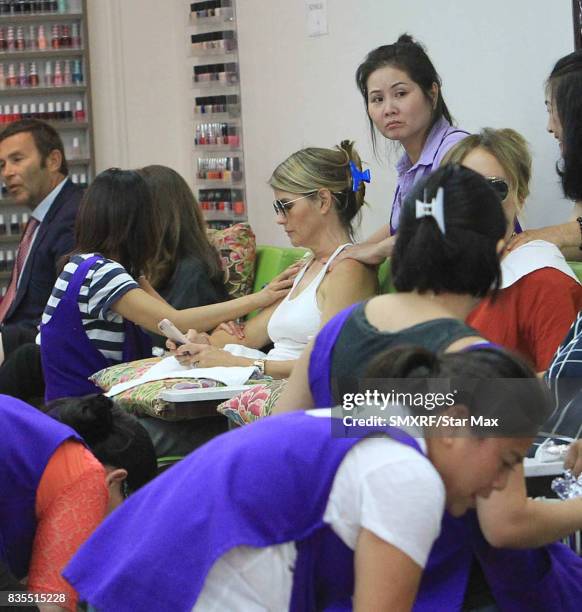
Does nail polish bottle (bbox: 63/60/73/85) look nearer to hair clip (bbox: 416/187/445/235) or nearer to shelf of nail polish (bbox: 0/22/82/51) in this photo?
shelf of nail polish (bbox: 0/22/82/51)

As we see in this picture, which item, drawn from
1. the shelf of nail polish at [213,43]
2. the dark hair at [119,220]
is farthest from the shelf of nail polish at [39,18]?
the dark hair at [119,220]

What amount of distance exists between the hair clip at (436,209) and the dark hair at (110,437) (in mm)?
997

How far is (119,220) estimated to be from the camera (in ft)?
13.2

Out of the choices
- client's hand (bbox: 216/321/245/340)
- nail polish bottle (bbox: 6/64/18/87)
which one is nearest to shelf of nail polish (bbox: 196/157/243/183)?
nail polish bottle (bbox: 6/64/18/87)

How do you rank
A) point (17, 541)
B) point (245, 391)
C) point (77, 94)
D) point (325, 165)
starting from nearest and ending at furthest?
point (17, 541) → point (245, 391) → point (325, 165) → point (77, 94)

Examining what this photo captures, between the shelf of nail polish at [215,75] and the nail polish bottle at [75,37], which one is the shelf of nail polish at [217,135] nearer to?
the shelf of nail polish at [215,75]

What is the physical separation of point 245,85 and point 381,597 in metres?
5.36

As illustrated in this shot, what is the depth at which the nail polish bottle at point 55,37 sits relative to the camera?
8.04 metres

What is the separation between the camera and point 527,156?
11.0 feet

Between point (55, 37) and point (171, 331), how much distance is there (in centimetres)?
478

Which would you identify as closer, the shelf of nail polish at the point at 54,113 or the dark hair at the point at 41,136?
the dark hair at the point at 41,136

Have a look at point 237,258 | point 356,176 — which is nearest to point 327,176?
point 356,176

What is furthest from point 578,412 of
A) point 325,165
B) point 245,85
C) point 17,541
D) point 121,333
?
point 245,85

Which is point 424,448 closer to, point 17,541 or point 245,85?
point 17,541
